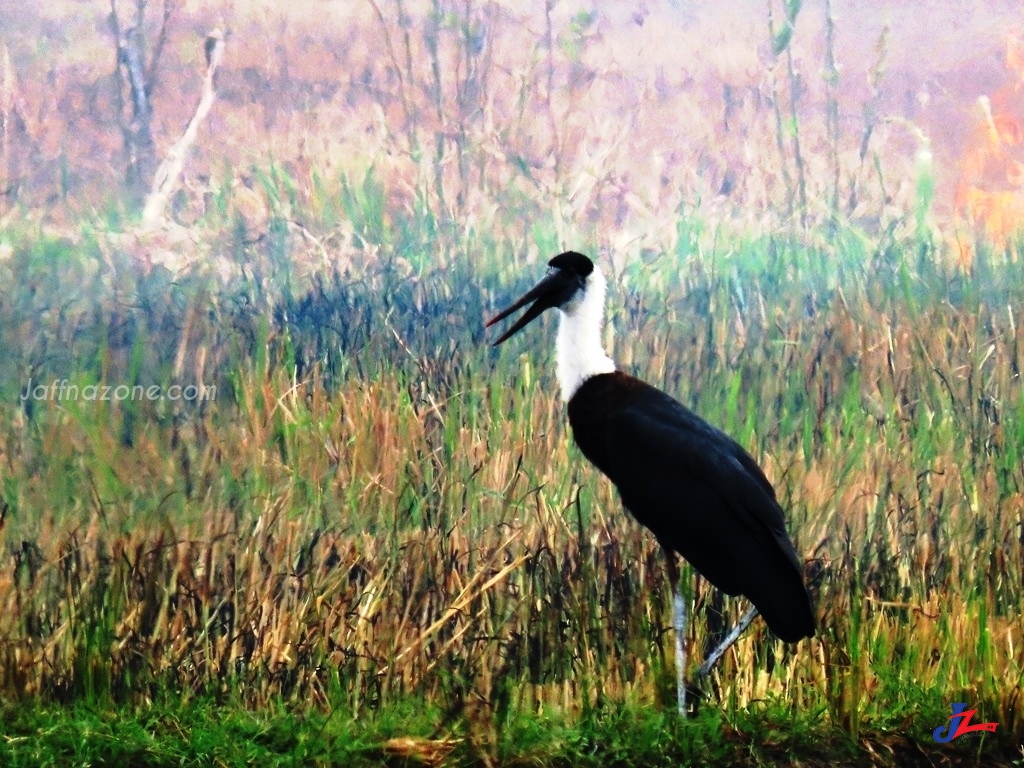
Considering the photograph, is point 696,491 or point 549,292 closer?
point 696,491

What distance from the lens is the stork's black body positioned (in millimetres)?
3293

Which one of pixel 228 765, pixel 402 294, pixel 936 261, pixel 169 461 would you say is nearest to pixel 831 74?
pixel 936 261

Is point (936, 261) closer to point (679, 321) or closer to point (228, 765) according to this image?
point (679, 321)

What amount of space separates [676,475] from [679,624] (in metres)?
0.37

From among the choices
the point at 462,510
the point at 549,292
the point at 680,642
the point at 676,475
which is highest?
the point at 549,292

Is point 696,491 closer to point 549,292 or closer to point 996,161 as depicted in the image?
point 549,292

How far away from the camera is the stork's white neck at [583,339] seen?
364cm

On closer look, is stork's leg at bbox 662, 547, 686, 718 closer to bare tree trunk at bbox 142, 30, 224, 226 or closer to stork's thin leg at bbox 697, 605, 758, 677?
stork's thin leg at bbox 697, 605, 758, 677

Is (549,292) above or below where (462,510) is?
above

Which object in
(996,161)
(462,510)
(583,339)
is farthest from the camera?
(996,161)

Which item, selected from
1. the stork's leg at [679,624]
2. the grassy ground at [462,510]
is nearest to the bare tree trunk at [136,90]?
the grassy ground at [462,510]

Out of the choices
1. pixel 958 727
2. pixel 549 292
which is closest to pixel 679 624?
pixel 958 727

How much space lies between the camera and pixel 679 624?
3.41 m

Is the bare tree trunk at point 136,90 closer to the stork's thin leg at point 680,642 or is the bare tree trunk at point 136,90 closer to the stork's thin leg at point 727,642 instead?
the stork's thin leg at point 680,642
